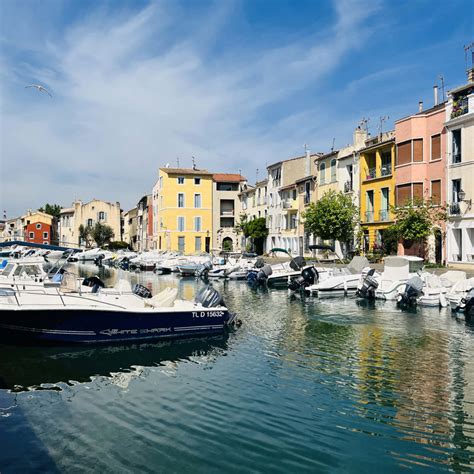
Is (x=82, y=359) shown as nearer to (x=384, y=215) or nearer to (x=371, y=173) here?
(x=384, y=215)

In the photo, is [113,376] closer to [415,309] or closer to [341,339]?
[341,339]

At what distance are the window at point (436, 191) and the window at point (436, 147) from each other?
192 centimetres

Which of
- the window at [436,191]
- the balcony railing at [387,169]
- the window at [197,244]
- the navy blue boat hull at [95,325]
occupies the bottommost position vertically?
the navy blue boat hull at [95,325]

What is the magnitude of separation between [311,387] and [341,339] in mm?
5910

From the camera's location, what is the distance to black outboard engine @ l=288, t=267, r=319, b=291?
33.2 meters

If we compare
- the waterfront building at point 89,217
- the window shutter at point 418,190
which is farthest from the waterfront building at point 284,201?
the waterfront building at point 89,217

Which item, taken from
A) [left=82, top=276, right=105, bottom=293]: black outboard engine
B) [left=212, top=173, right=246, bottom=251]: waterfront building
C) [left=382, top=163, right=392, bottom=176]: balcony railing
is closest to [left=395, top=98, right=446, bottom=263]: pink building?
[left=382, top=163, right=392, bottom=176]: balcony railing

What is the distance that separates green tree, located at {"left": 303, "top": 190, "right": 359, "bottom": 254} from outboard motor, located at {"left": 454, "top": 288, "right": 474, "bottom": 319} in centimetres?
2255

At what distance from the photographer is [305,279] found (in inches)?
1310

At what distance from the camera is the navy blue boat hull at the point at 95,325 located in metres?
15.2

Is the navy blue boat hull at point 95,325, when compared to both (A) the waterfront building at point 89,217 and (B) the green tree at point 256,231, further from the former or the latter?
(A) the waterfront building at point 89,217

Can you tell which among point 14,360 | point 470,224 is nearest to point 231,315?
point 14,360

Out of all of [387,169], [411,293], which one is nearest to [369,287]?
[411,293]

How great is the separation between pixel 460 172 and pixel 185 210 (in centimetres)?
4830
